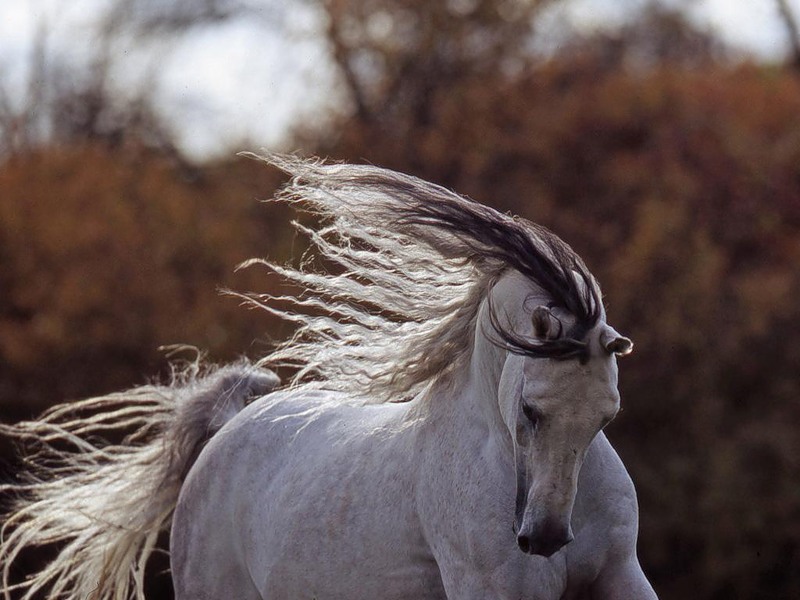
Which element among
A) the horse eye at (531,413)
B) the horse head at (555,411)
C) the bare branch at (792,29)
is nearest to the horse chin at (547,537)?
the horse head at (555,411)

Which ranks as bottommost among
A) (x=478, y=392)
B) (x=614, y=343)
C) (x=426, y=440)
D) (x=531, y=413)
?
(x=426, y=440)

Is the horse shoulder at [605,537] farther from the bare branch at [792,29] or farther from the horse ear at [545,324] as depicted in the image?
the bare branch at [792,29]

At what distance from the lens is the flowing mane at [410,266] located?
12.7ft

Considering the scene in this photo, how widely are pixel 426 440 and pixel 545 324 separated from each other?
2.47ft

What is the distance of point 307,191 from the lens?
4.39 metres

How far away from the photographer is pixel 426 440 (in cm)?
408

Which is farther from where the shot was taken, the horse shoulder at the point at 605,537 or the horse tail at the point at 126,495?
the horse tail at the point at 126,495

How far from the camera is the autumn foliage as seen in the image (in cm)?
1120

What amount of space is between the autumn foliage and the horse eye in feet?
20.4

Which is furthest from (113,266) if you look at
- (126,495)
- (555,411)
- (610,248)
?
(555,411)

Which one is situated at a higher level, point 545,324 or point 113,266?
point 545,324

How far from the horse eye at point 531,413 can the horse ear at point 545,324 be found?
181 millimetres

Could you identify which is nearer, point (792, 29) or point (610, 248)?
point (610, 248)

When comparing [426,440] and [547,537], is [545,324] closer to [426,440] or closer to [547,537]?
[547,537]
